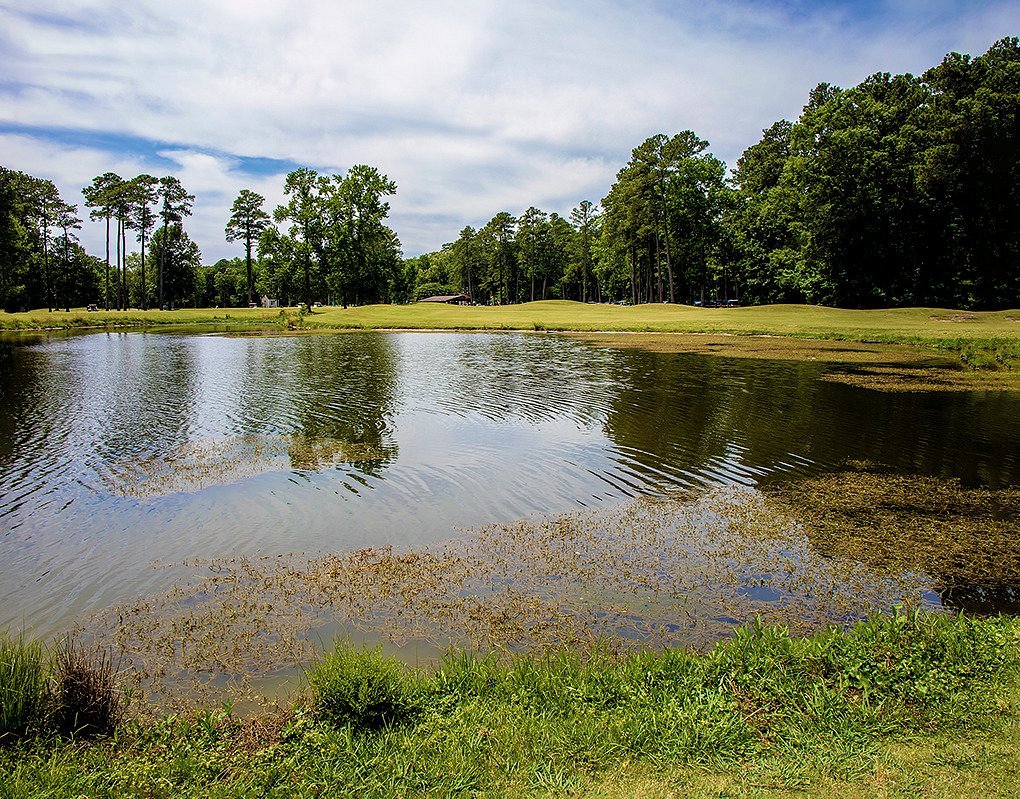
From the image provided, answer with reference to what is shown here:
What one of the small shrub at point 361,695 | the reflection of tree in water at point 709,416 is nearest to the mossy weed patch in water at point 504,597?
the small shrub at point 361,695

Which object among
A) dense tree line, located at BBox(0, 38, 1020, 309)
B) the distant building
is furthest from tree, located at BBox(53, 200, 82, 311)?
the distant building

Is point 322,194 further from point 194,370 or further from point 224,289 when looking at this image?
point 194,370

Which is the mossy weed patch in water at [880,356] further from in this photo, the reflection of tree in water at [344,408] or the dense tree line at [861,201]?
the dense tree line at [861,201]

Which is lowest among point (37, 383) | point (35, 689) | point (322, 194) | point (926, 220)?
point (35, 689)

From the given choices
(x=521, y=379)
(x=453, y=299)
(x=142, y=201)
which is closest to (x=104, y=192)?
(x=142, y=201)

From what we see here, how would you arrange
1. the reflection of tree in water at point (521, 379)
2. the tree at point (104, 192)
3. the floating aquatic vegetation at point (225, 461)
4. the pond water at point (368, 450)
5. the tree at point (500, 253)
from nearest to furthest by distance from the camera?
the pond water at point (368, 450)
the floating aquatic vegetation at point (225, 461)
the reflection of tree in water at point (521, 379)
the tree at point (104, 192)
the tree at point (500, 253)

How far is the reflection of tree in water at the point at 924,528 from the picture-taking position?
7.32 metres

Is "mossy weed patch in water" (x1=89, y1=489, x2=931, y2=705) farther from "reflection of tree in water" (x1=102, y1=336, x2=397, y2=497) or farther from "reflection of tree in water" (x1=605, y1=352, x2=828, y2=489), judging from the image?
"reflection of tree in water" (x1=102, y1=336, x2=397, y2=497)

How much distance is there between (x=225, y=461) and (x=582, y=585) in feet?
30.2

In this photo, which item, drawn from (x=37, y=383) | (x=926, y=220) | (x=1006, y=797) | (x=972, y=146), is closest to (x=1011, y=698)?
(x=1006, y=797)

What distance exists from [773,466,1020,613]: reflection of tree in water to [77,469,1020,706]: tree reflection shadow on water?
38 millimetres

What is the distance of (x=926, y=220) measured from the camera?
54.9 meters

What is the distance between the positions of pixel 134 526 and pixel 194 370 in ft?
67.0

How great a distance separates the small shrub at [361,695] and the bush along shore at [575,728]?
1cm
